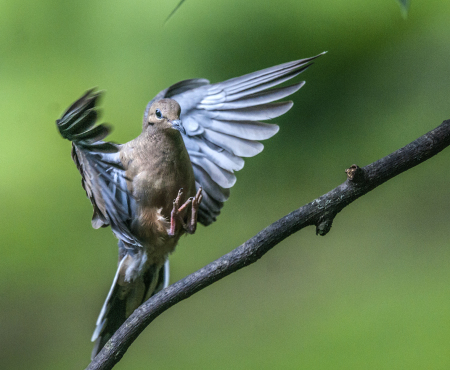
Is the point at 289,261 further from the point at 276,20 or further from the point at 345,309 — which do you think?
the point at 276,20

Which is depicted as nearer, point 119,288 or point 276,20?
point 119,288

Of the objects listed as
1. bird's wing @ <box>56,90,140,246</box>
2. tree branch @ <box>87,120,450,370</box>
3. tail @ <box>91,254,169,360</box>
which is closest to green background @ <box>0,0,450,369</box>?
tail @ <box>91,254,169,360</box>

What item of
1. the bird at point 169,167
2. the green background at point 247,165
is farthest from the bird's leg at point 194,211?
the green background at point 247,165

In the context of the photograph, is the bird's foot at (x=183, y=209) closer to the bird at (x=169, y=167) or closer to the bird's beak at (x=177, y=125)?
the bird at (x=169, y=167)

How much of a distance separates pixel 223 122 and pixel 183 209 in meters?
0.44

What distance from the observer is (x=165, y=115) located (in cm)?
190

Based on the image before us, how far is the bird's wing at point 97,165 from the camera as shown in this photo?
152 centimetres

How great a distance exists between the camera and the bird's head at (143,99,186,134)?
187cm

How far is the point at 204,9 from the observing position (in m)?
3.24

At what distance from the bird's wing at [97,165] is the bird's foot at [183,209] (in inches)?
6.6

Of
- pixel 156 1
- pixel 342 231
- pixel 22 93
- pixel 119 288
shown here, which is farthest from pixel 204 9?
pixel 119 288

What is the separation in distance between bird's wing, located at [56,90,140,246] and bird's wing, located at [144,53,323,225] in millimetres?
364

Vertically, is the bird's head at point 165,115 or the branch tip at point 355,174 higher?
the bird's head at point 165,115

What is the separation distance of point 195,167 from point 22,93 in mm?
1629
